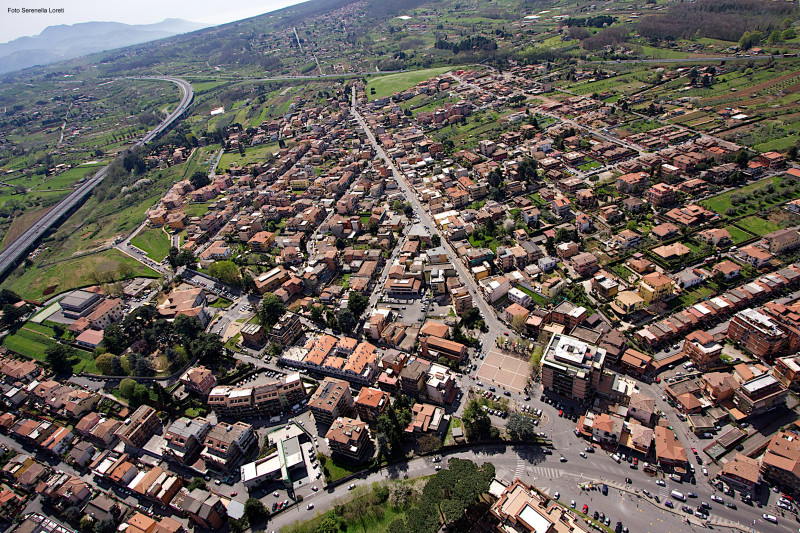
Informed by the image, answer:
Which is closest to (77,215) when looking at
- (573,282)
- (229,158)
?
(229,158)

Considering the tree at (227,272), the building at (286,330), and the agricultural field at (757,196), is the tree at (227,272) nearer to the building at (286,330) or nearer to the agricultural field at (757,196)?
the building at (286,330)

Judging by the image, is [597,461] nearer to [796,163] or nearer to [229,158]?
[796,163]

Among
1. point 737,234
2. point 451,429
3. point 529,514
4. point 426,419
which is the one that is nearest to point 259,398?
point 426,419

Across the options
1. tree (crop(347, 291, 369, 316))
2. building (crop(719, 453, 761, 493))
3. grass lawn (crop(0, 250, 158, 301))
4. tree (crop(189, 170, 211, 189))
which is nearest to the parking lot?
building (crop(719, 453, 761, 493))

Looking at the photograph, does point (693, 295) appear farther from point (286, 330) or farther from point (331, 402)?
point (286, 330)

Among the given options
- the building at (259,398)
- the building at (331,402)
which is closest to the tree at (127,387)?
the building at (259,398)

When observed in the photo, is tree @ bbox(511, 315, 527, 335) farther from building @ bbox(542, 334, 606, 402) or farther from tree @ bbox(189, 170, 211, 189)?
tree @ bbox(189, 170, 211, 189)
